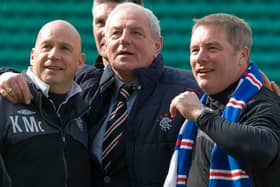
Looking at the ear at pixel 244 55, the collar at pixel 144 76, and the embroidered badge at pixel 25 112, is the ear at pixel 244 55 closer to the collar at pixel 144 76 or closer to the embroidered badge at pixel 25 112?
A: the collar at pixel 144 76

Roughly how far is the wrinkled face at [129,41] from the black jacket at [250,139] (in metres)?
0.45

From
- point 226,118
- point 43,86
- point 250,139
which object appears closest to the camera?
point 250,139

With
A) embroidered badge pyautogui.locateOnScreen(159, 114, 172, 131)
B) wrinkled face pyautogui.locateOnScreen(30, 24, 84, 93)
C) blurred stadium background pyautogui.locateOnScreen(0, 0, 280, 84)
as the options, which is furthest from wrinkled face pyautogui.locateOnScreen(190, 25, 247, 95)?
blurred stadium background pyautogui.locateOnScreen(0, 0, 280, 84)

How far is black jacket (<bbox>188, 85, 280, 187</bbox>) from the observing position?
3398 millimetres

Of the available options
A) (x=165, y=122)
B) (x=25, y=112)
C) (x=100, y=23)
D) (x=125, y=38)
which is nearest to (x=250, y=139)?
(x=165, y=122)

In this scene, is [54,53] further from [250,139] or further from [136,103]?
[250,139]

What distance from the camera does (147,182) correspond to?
3867 mm

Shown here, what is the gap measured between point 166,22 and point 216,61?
5.58 metres

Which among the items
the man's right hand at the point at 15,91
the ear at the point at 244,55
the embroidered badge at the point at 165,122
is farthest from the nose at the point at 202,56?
the man's right hand at the point at 15,91

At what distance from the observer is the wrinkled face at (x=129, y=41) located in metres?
3.97

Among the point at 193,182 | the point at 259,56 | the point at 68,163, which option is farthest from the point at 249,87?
the point at 259,56

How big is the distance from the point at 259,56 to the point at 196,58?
539cm

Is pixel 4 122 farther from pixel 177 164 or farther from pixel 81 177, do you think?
pixel 177 164

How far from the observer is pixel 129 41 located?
3.96m
